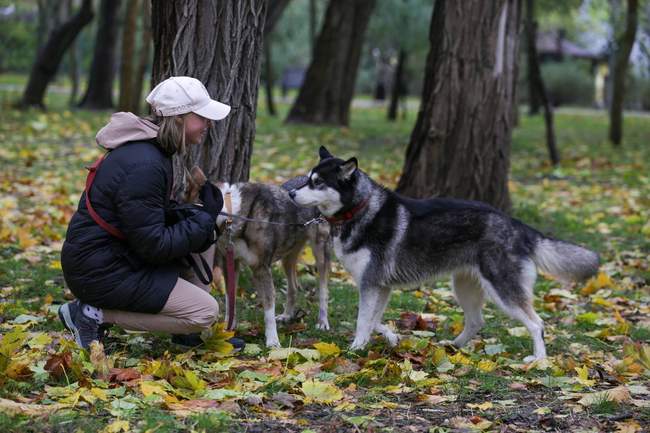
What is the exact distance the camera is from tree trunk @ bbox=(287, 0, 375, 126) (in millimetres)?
20625

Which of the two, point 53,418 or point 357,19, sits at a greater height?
point 357,19

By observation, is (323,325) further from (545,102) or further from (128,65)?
(128,65)

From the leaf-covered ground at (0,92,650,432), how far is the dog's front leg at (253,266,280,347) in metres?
0.11

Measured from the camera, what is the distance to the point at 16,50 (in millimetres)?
29875

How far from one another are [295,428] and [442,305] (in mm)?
3617

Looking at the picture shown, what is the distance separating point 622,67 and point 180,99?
15653 millimetres

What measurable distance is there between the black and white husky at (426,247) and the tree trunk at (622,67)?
13904mm

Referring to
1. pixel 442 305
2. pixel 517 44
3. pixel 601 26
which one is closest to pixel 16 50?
pixel 517 44

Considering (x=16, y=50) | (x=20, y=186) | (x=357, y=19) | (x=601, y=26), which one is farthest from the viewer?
(x=601, y=26)

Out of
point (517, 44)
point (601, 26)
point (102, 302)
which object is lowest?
point (102, 302)

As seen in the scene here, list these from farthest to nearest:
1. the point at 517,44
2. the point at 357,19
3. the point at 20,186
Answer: the point at 357,19 → the point at 20,186 → the point at 517,44

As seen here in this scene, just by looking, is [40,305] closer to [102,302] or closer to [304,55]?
[102,302]

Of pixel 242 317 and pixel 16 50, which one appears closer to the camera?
pixel 242 317

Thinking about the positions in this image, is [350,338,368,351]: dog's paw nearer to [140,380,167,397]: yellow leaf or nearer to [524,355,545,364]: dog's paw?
[524,355,545,364]: dog's paw
